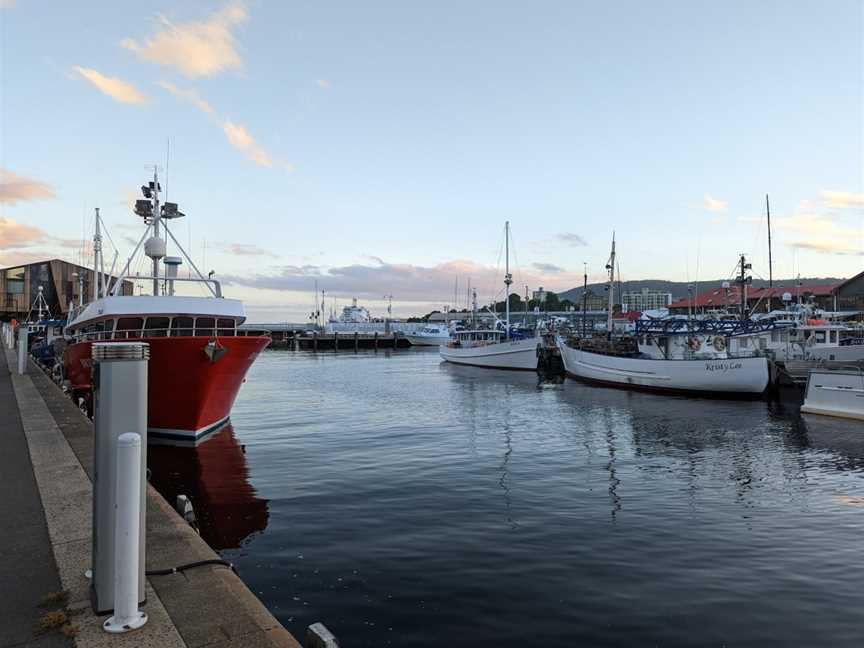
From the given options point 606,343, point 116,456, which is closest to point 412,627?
point 116,456

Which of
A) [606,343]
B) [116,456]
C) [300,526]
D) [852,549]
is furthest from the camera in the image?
[606,343]

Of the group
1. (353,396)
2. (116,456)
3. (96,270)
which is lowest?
(353,396)

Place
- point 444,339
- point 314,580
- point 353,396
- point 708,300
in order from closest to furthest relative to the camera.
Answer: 1. point 314,580
2. point 353,396
3. point 708,300
4. point 444,339

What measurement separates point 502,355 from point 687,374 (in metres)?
25.1

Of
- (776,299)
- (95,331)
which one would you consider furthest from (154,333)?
(776,299)

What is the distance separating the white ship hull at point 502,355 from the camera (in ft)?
175

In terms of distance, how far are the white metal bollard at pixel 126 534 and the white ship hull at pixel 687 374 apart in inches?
1264

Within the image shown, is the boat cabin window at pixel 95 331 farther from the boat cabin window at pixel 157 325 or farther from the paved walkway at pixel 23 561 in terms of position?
the paved walkway at pixel 23 561

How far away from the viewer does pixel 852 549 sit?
9016 millimetres

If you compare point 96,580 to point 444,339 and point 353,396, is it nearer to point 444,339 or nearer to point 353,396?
point 353,396

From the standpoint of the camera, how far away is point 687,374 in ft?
106

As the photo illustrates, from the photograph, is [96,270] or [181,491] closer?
[181,491]

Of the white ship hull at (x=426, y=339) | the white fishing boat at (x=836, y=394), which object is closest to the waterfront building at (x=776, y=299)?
the white fishing boat at (x=836, y=394)

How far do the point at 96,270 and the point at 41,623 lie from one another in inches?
1035
